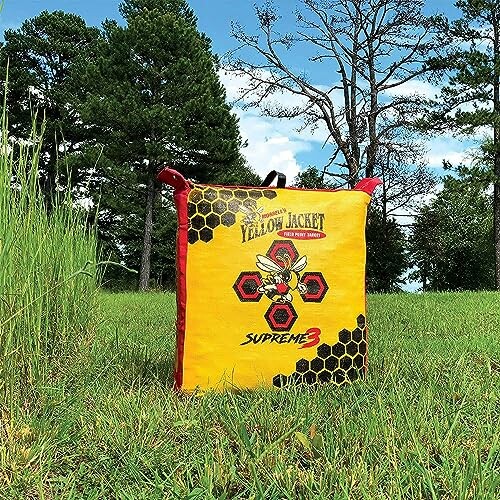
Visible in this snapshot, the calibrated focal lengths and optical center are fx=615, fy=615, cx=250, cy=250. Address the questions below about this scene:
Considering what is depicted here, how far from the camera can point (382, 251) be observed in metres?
17.1

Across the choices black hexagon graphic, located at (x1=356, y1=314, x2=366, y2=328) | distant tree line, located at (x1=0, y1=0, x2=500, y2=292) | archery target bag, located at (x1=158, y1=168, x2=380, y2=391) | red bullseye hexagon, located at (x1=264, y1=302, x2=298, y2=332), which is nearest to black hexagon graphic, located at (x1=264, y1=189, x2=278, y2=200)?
archery target bag, located at (x1=158, y1=168, x2=380, y2=391)

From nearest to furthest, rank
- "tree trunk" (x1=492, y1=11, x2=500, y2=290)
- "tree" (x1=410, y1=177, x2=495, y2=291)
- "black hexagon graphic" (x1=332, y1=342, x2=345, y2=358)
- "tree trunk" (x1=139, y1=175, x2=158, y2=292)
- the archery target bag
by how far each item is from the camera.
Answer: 1. the archery target bag
2. "black hexagon graphic" (x1=332, y1=342, x2=345, y2=358)
3. "tree trunk" (x1=492, y1=11, x2=500, y2=290)
4. "tree trunk" (x1=139, y1=175, x2=158, y2=292)
5. "tree" (x1=410, y1=177, x2=495, y2=291)

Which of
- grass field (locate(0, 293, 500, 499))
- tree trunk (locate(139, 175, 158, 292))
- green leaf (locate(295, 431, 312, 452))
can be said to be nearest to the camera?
grass field (locate(0, 293, 500, 499))

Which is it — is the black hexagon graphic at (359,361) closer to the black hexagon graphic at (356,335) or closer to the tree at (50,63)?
the black hexagon graphic at (356,335)

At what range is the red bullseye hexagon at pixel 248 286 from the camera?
2.11 m

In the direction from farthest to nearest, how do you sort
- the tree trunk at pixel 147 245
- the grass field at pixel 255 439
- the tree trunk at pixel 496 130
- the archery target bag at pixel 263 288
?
the tree trunk at pixel 147 245, the tree trunk at pixel 496 130, the archery target bag at pixel 263 288, the grass field at pixel 255 439

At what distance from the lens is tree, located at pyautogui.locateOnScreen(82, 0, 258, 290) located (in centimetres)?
1430

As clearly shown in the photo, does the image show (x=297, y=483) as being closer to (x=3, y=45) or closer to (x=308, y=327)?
(x=308, y=327)

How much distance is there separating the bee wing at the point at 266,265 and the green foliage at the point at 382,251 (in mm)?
14904

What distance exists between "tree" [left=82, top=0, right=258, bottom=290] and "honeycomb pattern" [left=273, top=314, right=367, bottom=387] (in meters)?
12.5

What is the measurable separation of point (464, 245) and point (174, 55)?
1199cm

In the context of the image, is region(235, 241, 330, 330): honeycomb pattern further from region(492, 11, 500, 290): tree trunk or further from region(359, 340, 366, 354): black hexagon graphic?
region(492, 11, 500, 290): tree trunk

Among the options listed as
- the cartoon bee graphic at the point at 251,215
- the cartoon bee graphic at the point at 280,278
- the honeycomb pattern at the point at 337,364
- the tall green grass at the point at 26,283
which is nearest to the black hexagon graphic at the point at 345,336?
the honeycomb pattern at the point at 337,364

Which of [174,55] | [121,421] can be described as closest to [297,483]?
[121,421]
